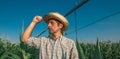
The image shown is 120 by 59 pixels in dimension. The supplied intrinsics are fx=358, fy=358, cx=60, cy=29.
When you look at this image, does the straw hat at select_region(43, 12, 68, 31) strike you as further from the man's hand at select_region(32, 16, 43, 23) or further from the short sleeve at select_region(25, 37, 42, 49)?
the short sleeve at select_region(25, 37, 42, 49)

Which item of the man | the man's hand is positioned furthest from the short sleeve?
the man's hand

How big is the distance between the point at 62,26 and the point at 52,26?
5.4 inches

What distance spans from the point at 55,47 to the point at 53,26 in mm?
238

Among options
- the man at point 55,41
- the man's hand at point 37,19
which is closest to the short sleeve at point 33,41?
the man at point 55,41

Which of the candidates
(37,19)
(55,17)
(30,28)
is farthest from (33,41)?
(55,17)

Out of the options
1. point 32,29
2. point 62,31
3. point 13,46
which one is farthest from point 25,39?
point 13,46

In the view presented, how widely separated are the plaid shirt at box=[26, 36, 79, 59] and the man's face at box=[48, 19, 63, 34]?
131 mm

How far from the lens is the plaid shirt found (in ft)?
12.1

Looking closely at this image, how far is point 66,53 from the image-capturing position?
12.0 ft

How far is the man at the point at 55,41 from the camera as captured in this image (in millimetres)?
3648

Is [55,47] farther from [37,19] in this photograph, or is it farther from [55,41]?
[37,19]

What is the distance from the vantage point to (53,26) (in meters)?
3.61

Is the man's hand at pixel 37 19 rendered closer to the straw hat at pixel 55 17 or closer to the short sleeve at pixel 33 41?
the straw hat at pixel 55 17

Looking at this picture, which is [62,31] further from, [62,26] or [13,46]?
[13,46]
